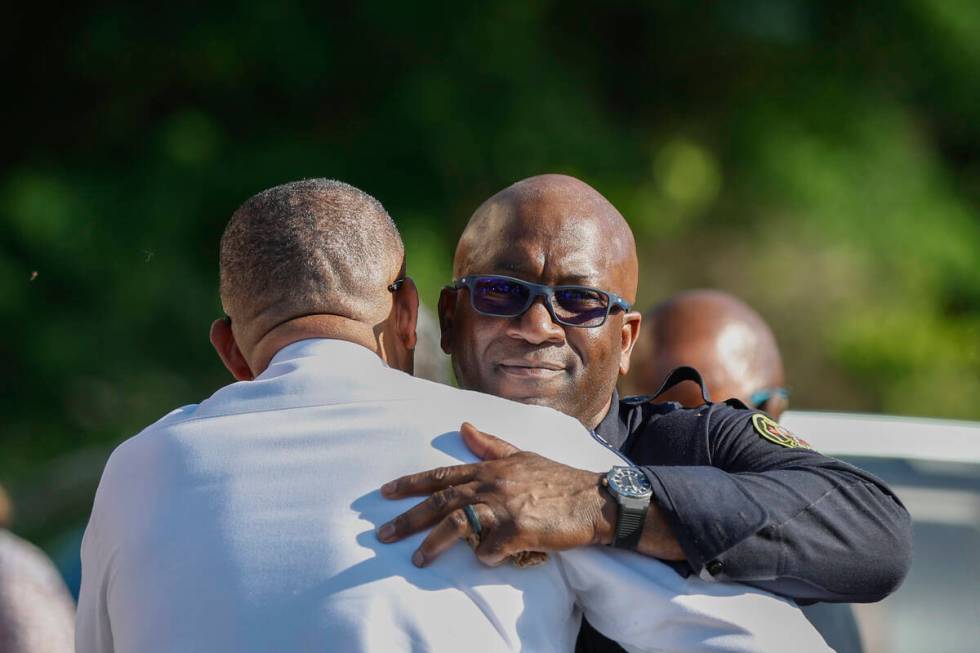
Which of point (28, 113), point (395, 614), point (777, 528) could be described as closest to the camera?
point (395, 614)

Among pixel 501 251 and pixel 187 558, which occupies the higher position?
pixel 501 251

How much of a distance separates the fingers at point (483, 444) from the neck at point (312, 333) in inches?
12.6

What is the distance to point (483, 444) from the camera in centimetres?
199

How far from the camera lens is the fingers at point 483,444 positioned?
1.99 metres

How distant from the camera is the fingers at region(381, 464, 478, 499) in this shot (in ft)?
6.33

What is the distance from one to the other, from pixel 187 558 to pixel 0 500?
2020 millimetres

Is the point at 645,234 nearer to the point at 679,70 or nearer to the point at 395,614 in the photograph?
the point at 679,70

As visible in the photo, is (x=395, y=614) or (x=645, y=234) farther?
(x=645, y=234)

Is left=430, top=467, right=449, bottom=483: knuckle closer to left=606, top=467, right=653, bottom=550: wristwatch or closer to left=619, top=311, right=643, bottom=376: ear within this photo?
left=606, top=467, right=653, bottom=550: wristwatch

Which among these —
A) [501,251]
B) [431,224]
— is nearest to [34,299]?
[431,224]

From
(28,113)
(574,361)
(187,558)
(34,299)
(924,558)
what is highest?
(574,361)

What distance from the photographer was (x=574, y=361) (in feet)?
8.48

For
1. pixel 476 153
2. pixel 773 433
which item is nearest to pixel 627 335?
pixel 773 433

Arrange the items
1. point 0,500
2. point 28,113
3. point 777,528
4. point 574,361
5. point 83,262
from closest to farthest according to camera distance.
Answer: point 777,528, point 574,361, point 0,500, point 83,262, point 28,113
